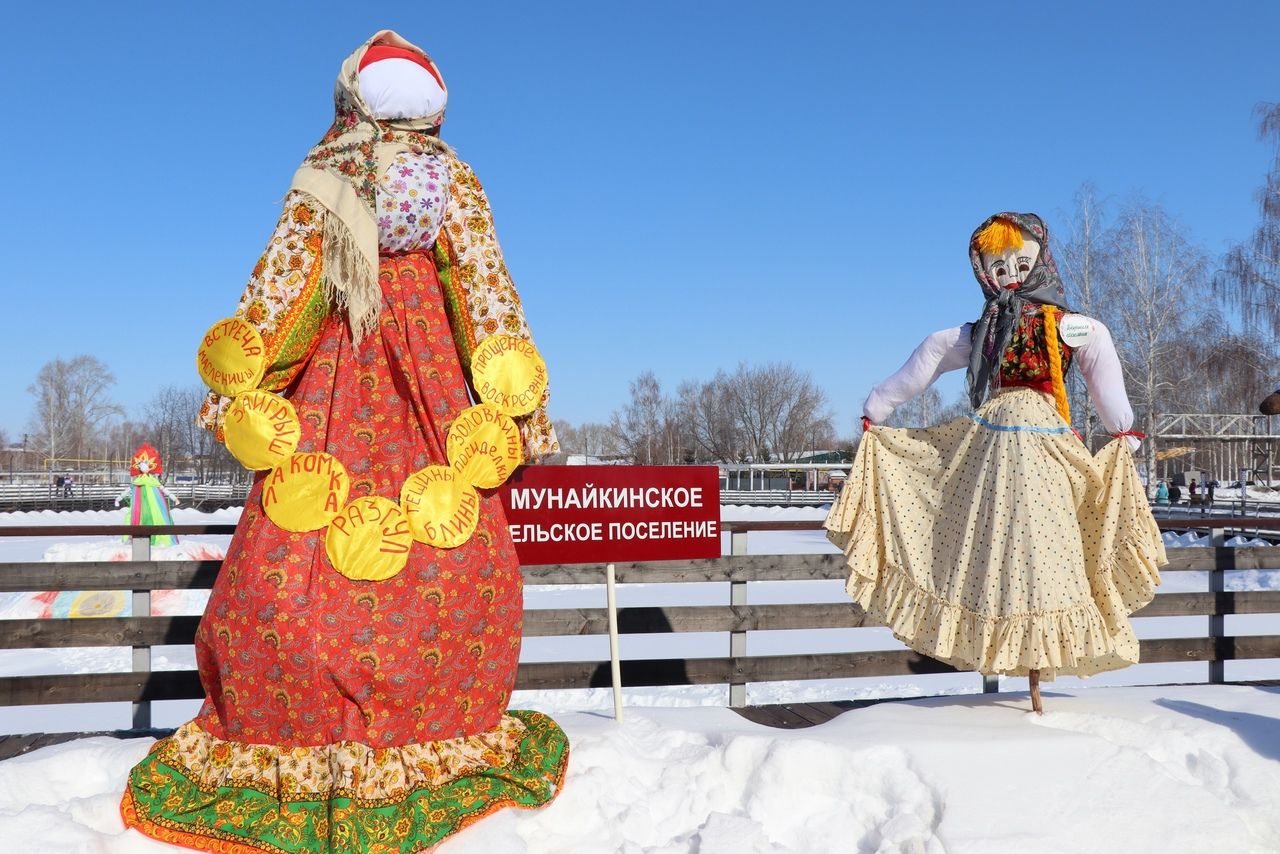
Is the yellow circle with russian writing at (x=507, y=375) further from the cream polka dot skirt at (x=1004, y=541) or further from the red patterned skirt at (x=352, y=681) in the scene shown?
the cream polka dot skirt at (x=1004, y=541)

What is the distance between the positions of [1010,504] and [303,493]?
2296 mm

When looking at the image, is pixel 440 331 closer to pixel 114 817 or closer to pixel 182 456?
pixel 114 817

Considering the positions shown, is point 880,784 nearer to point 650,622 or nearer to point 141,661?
point 650,622

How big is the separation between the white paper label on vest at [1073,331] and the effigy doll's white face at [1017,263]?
0.22 m

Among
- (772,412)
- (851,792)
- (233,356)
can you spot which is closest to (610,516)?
(851,792)

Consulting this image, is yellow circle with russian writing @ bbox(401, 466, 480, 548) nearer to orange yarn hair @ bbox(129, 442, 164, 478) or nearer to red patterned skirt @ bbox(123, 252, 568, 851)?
red patterned skirt @ bbox(123, 252, 568, 851)

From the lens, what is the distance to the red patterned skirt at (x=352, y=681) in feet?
7.68

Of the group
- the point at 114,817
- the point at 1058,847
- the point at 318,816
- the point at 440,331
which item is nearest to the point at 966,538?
the point at 1058,847

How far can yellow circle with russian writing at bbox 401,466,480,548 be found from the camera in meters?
2.51

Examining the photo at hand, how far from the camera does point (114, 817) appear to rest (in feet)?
7.94

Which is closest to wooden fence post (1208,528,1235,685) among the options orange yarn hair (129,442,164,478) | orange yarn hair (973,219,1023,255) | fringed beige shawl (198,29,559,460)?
orange yarn hair (973,219,1023,255)

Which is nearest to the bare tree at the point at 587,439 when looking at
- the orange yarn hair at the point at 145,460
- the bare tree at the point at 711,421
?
the bare tree at the point at 711,421

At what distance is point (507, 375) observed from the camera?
2740 millimetres

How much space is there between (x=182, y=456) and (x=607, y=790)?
61.5 meters
